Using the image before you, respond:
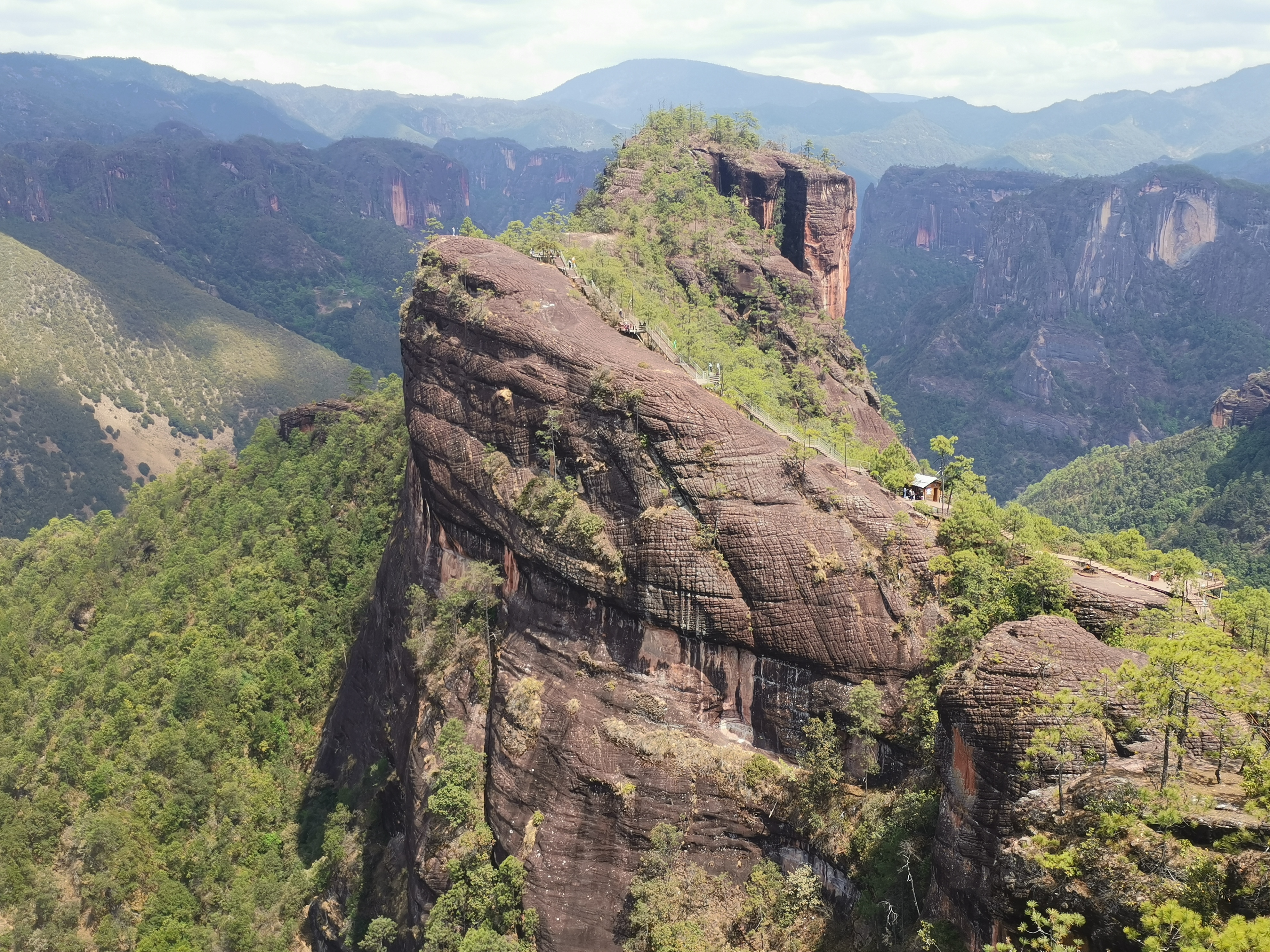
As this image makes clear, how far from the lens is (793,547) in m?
36.5

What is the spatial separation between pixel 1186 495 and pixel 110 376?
15472 cm

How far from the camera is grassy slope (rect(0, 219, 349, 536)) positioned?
478 ft

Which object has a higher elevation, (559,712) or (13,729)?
(559,712)

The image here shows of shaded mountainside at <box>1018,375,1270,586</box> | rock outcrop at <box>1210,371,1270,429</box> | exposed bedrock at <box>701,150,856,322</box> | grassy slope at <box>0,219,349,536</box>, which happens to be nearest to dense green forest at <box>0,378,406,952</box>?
exposed bedrock at <box>701,150,856,322</box>

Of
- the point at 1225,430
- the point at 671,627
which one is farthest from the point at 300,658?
the point at 1225,430

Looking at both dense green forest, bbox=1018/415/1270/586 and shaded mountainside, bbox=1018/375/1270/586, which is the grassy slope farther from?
dense green forest, bbox=1018/415/1270/586

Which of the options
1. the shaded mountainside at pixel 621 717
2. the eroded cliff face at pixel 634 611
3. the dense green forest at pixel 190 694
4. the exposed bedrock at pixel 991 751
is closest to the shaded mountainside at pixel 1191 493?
the shaded mountainside at pixel 621 717

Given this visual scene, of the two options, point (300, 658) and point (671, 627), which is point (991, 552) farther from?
point (300, 658)

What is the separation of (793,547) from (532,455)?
38.7ft

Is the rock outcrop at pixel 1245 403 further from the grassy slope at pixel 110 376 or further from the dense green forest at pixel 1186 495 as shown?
the grassy slope at pixel 110 376

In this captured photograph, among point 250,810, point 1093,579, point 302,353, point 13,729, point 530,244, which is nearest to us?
point 1093,579

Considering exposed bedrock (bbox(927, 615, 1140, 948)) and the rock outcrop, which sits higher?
exposed bedrock (bbox(927, 615, 1140, 948))

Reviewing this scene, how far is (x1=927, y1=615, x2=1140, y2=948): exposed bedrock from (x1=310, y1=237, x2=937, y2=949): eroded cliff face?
5987 millimetres

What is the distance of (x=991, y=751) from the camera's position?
27906 millimetres
